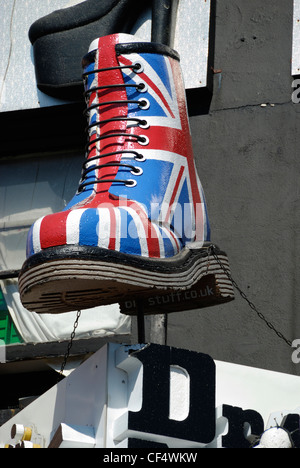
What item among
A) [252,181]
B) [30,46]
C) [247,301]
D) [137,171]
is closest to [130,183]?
[137,171]

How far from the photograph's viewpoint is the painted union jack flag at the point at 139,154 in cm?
346

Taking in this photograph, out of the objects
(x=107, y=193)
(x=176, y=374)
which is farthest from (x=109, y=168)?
(x=176, y=374)

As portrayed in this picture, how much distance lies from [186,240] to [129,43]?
2.57 feet

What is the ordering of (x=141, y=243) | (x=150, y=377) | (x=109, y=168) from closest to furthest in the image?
1. (x=150, y=377)
2. (x=141, y=243)
3. (x=109, y=168)

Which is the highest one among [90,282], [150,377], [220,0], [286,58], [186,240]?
[220,0]

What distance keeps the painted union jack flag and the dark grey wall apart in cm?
92

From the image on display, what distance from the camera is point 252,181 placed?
15.8 ft

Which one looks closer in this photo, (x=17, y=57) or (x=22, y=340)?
(x=22, y=340)

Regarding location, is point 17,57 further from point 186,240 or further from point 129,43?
point 186,240

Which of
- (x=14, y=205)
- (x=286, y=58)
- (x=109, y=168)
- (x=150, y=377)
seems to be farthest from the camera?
(x=14, y=205)

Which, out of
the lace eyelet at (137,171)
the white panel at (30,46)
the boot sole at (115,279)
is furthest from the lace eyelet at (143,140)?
the white panel at (30,46)

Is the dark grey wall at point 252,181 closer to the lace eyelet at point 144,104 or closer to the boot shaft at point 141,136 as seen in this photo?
the boot shaft at point 141,136

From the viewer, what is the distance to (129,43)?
12.4ft

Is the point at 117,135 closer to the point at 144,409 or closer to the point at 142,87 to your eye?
the point at 142,87
